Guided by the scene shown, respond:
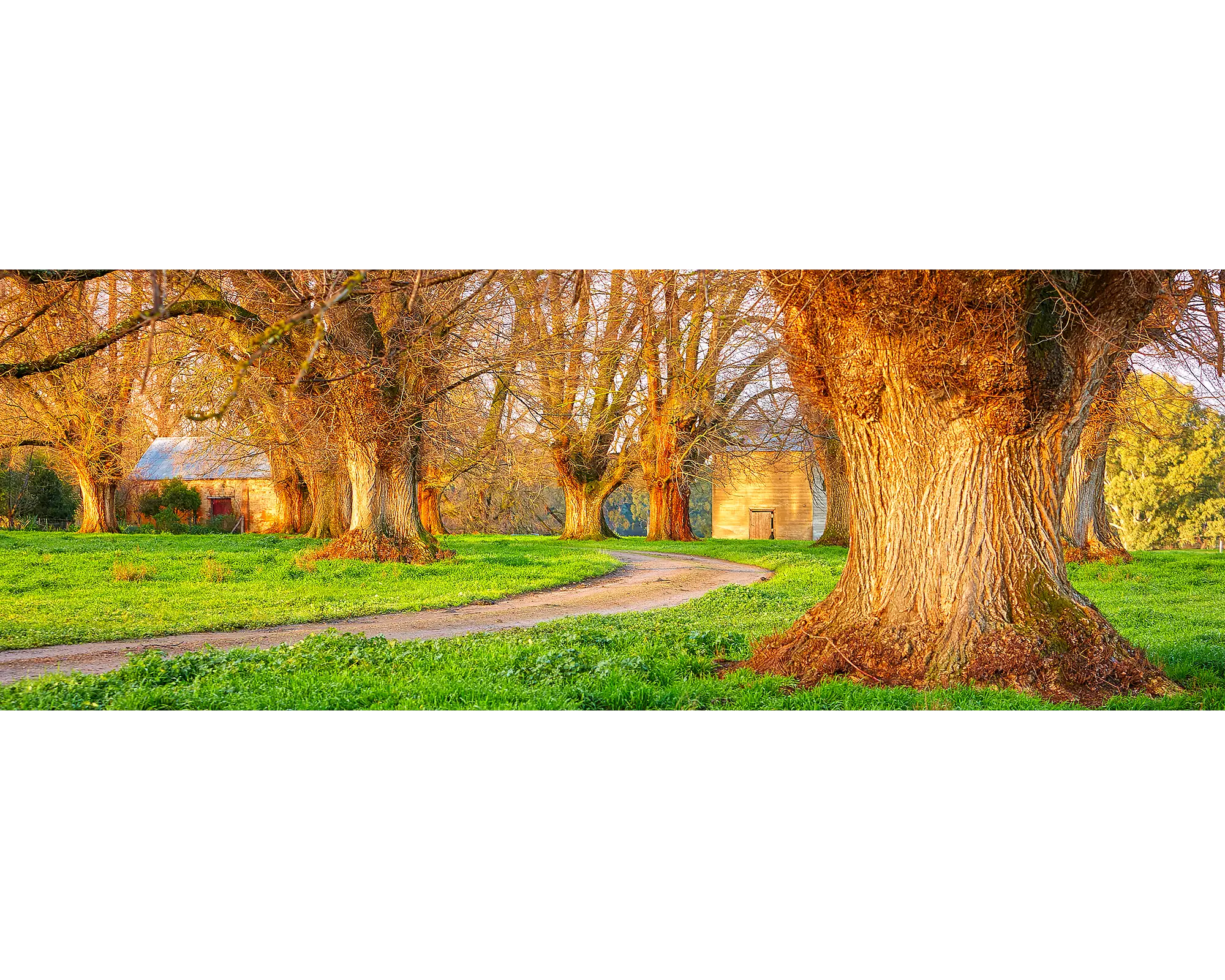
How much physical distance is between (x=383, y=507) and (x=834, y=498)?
874cm

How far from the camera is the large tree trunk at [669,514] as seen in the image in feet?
50.5

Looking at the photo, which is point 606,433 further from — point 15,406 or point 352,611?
point 15,406

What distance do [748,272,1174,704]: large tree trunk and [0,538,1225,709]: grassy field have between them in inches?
10.1

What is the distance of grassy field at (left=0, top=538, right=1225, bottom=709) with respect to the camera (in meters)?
4.88

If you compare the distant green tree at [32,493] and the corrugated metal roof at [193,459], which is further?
the corrugated metal roof at [193,459]

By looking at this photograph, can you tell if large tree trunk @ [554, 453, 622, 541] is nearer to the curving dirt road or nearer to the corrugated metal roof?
the curving dirt road

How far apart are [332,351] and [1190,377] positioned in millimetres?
7483

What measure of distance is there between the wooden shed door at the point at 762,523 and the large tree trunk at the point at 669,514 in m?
2.61

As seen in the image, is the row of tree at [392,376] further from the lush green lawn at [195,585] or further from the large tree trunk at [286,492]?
the lush green lawn at [195,585]

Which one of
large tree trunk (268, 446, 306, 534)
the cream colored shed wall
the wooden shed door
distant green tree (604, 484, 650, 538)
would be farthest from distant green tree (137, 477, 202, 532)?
the wooden shed door

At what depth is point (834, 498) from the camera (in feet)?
52.7

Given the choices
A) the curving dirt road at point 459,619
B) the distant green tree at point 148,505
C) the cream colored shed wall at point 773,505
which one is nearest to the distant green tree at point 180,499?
the distant green tree at point 148,505

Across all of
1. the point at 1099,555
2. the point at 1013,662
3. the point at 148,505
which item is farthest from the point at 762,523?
the point at 1013,662

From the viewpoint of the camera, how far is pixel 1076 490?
10102 millimetres
